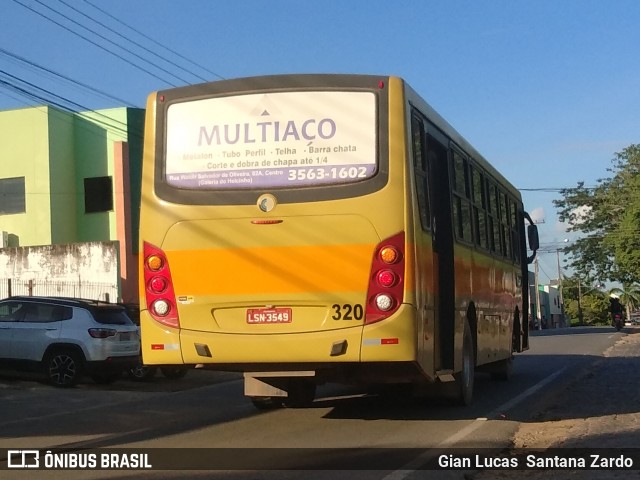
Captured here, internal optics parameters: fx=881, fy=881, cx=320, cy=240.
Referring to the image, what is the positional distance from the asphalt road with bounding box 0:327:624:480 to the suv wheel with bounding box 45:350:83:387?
0.33 m

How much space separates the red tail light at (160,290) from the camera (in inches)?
369

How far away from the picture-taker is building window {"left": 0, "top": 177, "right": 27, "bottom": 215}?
36.1 meters

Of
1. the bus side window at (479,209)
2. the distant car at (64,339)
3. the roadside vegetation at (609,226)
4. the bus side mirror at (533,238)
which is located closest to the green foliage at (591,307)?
the roadside vegetation at (609,226)

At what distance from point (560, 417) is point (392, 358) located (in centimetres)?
365

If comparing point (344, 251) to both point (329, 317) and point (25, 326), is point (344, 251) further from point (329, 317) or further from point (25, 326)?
point (25, 326)

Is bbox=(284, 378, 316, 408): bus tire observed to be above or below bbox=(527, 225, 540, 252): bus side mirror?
below

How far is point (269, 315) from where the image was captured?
9.09m

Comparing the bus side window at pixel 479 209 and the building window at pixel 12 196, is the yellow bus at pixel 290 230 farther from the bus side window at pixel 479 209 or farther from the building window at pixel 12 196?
the building window at pixel 12 196

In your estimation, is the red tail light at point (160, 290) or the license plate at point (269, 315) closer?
the license plate at point (269, 315)

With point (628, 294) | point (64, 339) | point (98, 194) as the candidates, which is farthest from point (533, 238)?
point (628, 294)

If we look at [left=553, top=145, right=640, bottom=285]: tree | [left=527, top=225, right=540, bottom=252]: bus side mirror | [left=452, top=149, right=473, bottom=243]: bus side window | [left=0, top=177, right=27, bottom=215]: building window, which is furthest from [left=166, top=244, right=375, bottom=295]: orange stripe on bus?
[left=553, top=145, right=640, bottom=285]: tree

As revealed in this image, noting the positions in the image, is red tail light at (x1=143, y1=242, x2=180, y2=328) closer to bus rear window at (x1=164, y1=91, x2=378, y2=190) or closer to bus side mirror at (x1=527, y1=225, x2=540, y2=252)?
bus rear window at (x1=164, y1=91, x2=378, y2=190)

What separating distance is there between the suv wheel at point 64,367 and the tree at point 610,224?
5338 centimetres

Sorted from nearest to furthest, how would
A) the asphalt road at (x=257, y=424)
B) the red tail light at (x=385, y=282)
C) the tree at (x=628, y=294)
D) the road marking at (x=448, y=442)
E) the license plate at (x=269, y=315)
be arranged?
1. the road marking at (x=448, y=442)
2. the asphalt road at (x=257, y=424)
3. the red tail light at (x=385, y=282)
4. the license plate at (x=269, y=315)
5. the tree at (x=628, y=294)
